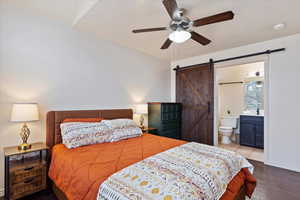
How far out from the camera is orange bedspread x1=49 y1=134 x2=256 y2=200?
126 centimetres

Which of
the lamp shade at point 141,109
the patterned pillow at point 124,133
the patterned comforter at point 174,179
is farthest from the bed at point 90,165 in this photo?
the lamp shade at point 141,109

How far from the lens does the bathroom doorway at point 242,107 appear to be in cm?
413

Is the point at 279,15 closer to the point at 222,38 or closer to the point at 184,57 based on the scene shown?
the point at 222,38

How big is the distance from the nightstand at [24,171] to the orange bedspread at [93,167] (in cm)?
19

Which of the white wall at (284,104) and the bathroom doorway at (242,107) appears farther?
the bathroom doorway at (242,107)

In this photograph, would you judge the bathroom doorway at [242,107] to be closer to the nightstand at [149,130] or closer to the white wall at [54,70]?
the nightstand at [149,130]

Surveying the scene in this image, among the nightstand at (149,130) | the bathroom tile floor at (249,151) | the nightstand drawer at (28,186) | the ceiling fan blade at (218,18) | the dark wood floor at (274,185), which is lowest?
the bathroom tile floor at (249,151)

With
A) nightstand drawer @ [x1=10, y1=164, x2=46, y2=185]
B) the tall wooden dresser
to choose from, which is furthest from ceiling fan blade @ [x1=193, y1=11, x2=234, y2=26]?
nightstand drawer @ [x1=10, y1=164, x2=46, y2=185]

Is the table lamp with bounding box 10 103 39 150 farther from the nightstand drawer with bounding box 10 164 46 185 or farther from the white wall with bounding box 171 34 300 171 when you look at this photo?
the white wall with bounding box 171 34 300 171

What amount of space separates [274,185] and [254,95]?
3.15 meters

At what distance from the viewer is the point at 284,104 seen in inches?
114

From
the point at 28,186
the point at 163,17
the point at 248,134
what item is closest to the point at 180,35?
the point at 163,17

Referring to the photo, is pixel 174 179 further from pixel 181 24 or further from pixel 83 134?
pixel 181 24

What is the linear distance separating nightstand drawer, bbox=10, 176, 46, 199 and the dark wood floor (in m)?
0.17
